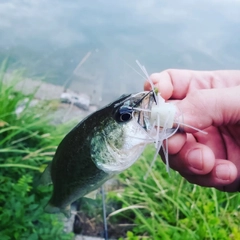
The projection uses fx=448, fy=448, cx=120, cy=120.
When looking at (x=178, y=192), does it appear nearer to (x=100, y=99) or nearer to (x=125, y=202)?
(x=125, y=202)

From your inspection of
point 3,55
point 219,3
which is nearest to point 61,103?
point 3,55

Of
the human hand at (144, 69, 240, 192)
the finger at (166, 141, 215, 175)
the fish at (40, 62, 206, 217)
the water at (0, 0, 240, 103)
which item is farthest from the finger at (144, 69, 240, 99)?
the water at (0, 0, 240, 103)

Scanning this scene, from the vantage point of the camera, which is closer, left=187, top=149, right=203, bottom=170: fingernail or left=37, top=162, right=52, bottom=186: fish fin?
left=187, top=149, right=203, bottom=170: fingernail

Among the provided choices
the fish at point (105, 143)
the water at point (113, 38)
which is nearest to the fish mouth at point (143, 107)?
the fish at point (105, 143)

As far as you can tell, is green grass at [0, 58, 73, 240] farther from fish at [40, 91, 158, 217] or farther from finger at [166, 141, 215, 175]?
finger at [166, 141, 215, 175]

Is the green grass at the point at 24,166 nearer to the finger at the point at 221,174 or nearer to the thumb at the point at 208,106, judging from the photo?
the finger at the point at 221,174

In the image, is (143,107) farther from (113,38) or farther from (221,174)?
(113,38)
